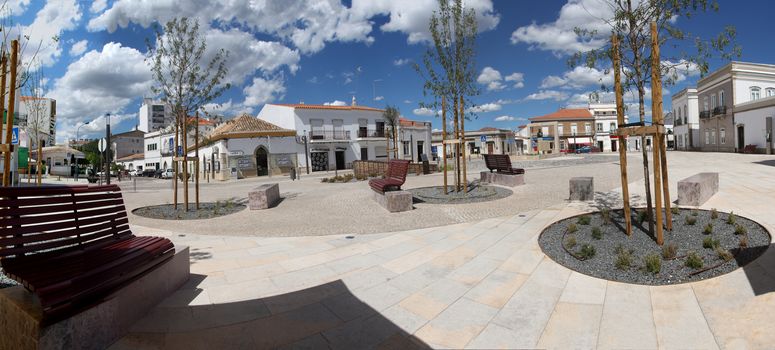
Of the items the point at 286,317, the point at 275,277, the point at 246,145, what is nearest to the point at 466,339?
the point at 286,317

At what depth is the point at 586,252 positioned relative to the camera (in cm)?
415

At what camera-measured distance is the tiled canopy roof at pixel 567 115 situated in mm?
69125

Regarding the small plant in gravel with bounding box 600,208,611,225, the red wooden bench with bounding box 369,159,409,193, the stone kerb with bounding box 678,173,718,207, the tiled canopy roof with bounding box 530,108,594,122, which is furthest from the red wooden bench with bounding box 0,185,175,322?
the tiled canopy roof with bounding box 530,108,594,122

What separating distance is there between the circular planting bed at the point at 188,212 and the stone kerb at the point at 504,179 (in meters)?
7.84

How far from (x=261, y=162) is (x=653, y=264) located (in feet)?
112

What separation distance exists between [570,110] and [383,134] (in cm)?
4701

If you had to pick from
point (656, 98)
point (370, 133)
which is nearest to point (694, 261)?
point (656, 98)

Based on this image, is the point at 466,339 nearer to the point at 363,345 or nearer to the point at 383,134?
the point at 363,345

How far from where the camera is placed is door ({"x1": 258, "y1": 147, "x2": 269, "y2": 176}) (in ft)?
112

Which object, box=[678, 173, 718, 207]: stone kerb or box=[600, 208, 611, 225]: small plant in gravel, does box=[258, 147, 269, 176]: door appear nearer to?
box=[600, 208, 611, 225]: small plant in gravel

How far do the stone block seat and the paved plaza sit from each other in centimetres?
40

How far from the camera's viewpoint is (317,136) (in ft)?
128

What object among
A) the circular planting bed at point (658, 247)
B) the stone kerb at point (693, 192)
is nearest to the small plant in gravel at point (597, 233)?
the circular planting bed at point (658, 247)

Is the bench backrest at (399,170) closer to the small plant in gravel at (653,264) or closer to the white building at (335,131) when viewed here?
the small plant in gravel at (653,264)
